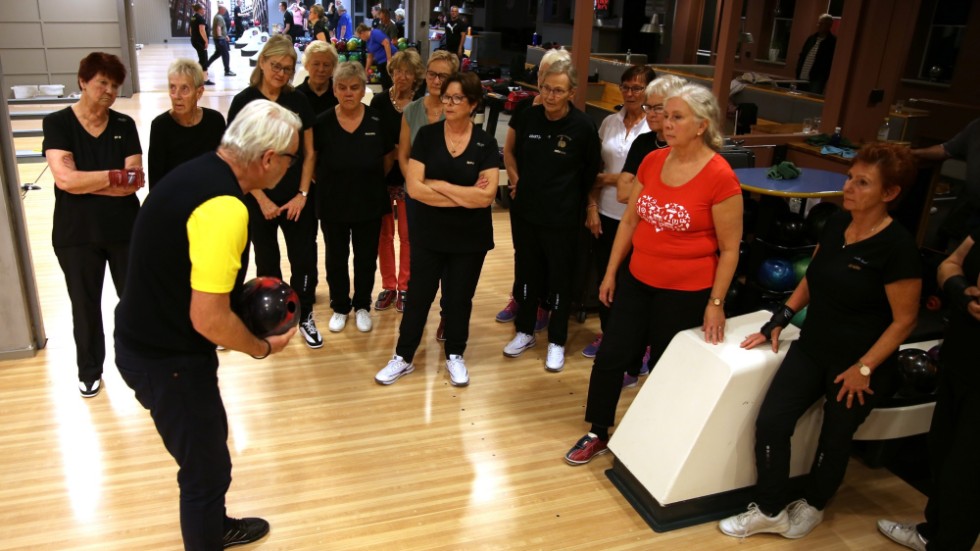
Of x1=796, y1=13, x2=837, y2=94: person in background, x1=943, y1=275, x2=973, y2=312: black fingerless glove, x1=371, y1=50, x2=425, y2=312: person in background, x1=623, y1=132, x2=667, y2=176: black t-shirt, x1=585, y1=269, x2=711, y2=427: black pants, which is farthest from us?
x1=796, y1=13, x2=837, y2=94: person in background

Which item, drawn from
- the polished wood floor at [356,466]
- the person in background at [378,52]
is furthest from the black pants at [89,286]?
the person in background at [378,52]

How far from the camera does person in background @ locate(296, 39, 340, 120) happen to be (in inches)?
163

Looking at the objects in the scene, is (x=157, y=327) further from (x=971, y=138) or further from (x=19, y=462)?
(x=971, y=138)

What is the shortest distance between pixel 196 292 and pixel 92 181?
5.42 feet

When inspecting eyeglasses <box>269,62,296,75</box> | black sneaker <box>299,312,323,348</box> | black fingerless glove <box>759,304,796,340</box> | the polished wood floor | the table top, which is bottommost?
the polished wood floor

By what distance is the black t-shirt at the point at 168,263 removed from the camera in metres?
1.90

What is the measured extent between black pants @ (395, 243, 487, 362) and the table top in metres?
1.55

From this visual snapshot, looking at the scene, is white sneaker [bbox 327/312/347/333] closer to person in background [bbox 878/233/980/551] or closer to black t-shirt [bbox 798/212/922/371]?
black t-shirt [bbox 798/212/922/371]

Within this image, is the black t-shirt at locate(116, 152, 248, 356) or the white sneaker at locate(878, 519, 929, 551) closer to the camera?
the black t-shirt at locate(116, 152, 248, 356)

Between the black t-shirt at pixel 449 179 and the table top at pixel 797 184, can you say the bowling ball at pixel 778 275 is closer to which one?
the table top at pixel 797 184

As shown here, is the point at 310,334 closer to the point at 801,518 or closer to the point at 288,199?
the point at 288,199

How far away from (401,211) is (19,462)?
7.89ft

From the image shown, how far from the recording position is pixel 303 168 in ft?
12.8

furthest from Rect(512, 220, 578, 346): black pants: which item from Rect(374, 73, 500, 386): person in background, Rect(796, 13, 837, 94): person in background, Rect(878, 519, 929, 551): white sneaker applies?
Rect(796, 13, 837, 94): person in background
